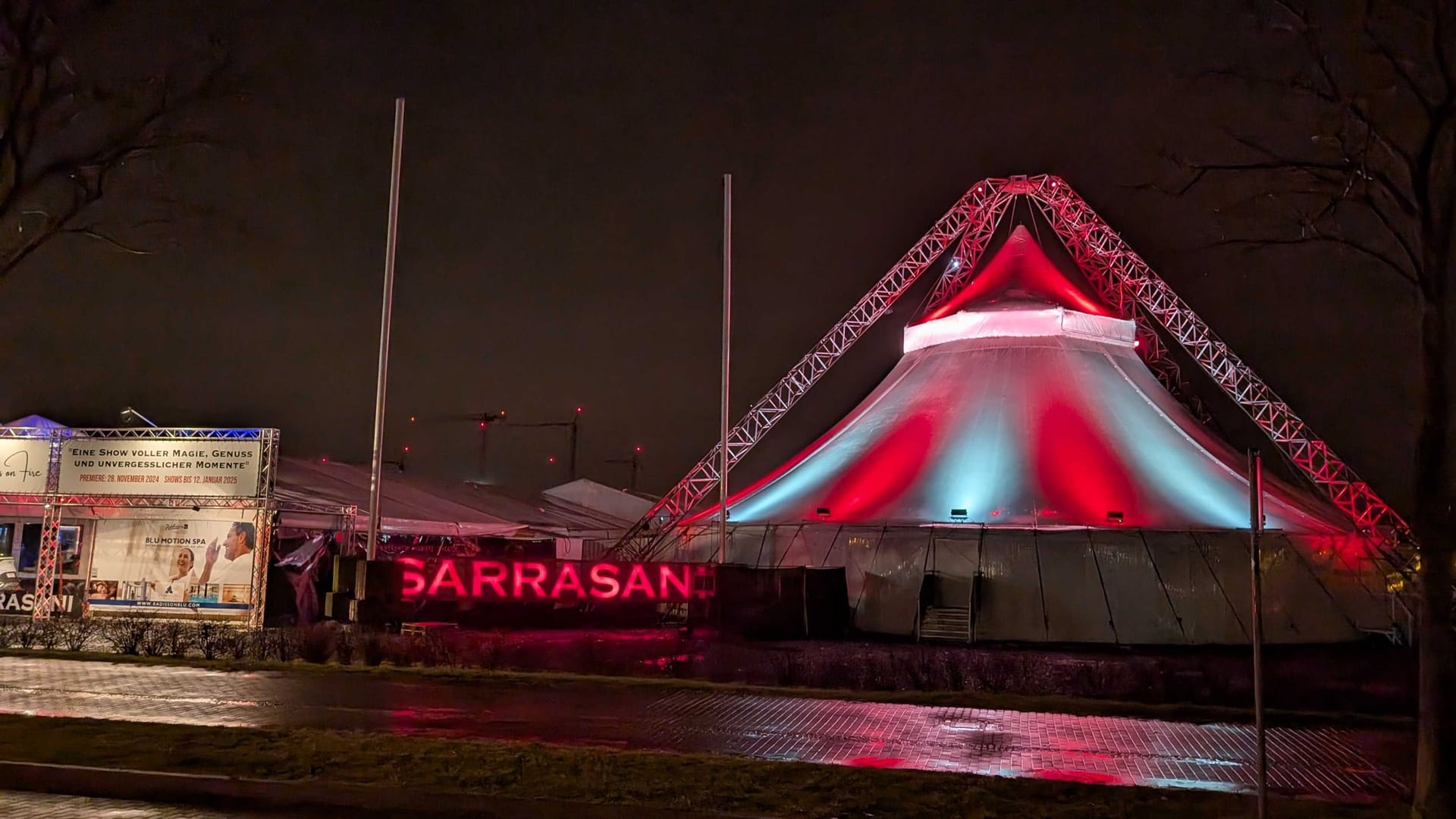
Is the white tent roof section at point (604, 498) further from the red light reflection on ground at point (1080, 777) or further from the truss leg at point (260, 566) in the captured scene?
the red light reflection on ground at point (1080, 777)

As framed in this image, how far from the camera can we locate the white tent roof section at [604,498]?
61.3 meters

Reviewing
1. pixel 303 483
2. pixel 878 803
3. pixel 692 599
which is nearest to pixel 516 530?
pixel 303 483

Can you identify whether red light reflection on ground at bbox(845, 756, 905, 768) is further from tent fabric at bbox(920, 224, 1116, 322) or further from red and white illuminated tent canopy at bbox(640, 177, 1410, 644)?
tent fabric at bbox(920, 224, 1116, 322)

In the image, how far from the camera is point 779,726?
34.4 feet

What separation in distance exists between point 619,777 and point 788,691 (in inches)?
215

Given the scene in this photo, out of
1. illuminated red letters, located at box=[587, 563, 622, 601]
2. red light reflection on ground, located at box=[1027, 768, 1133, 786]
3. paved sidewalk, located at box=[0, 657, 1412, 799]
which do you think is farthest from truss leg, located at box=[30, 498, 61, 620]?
red light reflection on ground, located at box=[1027, 768, 1133, 786]

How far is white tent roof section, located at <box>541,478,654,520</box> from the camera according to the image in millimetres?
61325

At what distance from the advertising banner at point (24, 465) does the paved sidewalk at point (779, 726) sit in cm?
1050

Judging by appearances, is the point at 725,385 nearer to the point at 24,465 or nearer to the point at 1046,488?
the point at 1046,488

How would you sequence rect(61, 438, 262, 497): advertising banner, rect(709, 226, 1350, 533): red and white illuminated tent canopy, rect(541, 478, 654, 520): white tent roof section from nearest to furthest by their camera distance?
1. rect(709, 226, 1350, 533): red and white illuminated tent canopy
2. rect(61, 438, 262, 497): advertising banner
3. rect(541, 478, 654, 520): white tent roof section

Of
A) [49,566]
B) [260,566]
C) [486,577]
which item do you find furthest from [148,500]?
[486,577]

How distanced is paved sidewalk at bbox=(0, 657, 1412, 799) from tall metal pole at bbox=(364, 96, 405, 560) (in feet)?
13.2

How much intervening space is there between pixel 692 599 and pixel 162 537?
464 inches

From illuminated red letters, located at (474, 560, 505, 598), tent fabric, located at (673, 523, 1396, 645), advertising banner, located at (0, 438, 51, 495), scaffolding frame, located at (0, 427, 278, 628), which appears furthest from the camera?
advertising banner, located at (0, 438, 51, 495)
